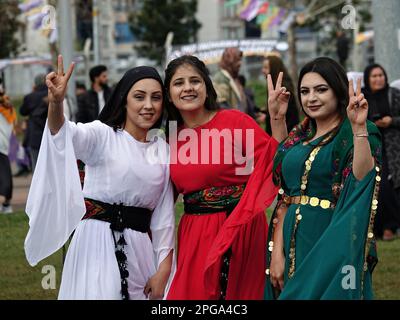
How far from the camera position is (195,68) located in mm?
6172

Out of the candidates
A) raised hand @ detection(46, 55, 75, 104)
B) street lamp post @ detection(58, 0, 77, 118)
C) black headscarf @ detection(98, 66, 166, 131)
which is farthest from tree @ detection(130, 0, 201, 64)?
raised hand @ detection(46, 55, 75, 104)

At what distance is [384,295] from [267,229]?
2328mm

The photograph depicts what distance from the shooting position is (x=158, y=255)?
612cm

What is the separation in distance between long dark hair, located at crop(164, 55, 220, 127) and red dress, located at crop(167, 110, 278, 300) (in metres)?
0.08

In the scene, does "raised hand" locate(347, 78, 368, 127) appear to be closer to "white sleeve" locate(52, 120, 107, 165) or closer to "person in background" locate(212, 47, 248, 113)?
"white sleeve" locate(52, 120, 107, 165)

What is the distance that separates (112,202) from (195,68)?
2.75ft

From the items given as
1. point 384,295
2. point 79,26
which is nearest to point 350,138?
point 384,295

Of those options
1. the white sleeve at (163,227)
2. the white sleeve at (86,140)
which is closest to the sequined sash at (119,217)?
the white sleeve at (163,227)

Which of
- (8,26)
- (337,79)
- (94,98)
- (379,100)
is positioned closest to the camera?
(337,79)

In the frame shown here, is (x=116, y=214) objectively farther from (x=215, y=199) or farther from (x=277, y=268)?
(x=277, y=268)

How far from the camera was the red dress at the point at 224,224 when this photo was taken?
6090 mm

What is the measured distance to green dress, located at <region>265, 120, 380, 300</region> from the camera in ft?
18.0

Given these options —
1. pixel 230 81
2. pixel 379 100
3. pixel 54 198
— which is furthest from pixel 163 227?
pixel 230 81

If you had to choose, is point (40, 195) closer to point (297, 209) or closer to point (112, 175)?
point (112, 175)
